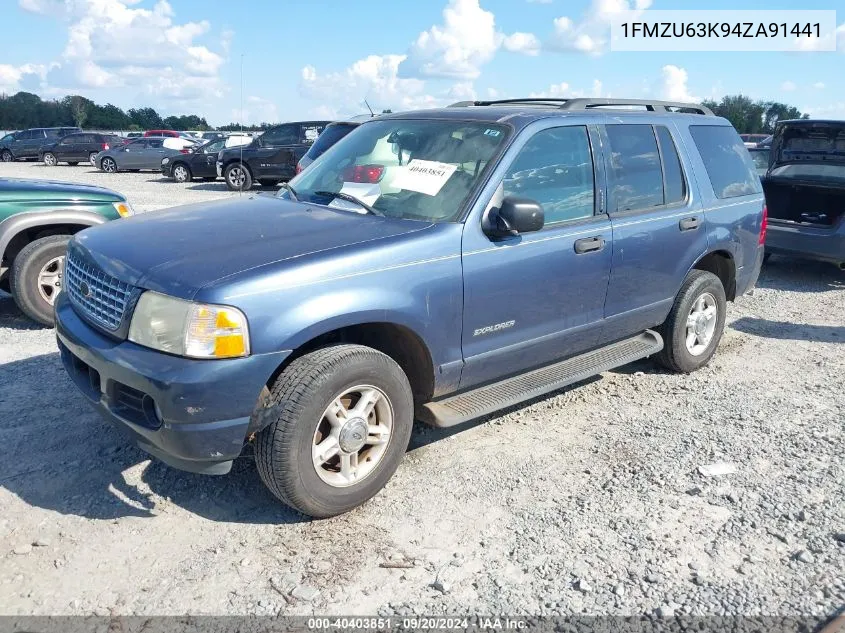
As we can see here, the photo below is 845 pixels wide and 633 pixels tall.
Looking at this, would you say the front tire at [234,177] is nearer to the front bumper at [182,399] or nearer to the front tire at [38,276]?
the front tire at [38,276]

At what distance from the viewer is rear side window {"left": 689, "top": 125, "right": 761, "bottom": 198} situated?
533cm

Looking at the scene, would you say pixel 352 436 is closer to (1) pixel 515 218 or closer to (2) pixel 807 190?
(1) pixel 515 218

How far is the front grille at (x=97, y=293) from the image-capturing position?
10.7 feet

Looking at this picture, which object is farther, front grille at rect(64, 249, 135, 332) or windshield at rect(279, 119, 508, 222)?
windshield at rect(279, 119, 508, 222)

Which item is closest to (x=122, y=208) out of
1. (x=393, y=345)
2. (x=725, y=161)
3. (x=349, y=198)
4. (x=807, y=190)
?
(x=349, y=198)

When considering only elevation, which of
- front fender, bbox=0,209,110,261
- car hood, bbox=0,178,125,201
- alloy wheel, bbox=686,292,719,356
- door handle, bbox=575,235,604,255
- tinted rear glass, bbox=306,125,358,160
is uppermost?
tinted rear glass, bbox=306,125,358,160

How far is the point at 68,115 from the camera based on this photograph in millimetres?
64562

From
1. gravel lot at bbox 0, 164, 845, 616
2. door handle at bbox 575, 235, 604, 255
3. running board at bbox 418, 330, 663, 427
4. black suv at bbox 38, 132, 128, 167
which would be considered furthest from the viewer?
black suv at bbox 38, 132, 128, 167

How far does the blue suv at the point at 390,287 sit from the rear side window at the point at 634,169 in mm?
18

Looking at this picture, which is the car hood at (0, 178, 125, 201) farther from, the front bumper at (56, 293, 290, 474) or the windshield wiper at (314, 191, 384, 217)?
the front bumper at (56, 293, 290, 474)

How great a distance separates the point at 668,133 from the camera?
505cm

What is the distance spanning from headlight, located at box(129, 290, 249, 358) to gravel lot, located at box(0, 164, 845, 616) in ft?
3.00

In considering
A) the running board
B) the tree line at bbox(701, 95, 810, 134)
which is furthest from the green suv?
the tree line at bbox(701, 95, 810, 134)

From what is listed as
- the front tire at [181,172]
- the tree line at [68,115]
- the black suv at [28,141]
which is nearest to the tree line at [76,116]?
the tree line at [68,115]
